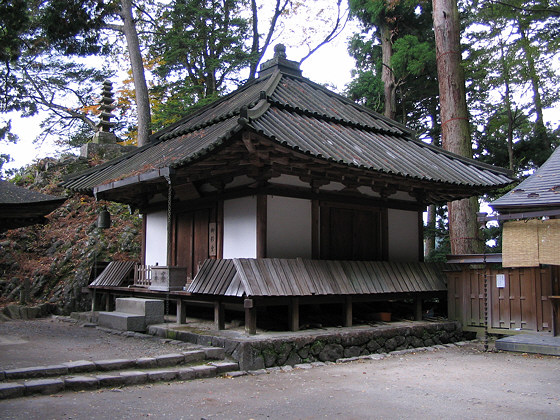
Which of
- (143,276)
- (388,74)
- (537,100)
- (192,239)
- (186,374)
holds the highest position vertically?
(388,74)

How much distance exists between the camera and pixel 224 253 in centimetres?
1018

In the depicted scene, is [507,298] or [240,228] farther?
[507,298]

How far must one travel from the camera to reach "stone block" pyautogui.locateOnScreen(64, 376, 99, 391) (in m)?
6.06

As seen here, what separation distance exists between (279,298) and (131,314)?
393cm

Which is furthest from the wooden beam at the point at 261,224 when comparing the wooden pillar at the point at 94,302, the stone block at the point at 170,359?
the wooden pillar at the point at 94,302

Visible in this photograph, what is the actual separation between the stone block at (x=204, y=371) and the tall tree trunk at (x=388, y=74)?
15.7m

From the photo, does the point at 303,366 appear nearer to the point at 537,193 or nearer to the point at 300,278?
the point at 300,278

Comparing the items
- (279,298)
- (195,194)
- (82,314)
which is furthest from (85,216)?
(279,298)

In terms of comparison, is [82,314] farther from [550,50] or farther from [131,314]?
[550,50]

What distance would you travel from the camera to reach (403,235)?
1224 centimetres

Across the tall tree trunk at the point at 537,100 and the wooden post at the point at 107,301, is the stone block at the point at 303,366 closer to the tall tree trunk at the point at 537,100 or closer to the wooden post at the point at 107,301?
the wooden post at the point at 107,301

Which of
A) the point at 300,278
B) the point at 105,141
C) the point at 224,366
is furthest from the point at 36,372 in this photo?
the point at 105,141

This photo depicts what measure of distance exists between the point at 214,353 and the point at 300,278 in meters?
2.08

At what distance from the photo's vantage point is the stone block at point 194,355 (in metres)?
7.52
